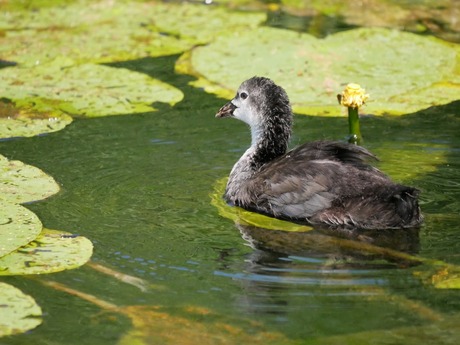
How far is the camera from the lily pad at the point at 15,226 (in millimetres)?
6874

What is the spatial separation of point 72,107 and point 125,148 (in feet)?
3.18

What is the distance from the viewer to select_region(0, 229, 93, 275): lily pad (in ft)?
21.6

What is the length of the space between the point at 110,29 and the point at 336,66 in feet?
10.1

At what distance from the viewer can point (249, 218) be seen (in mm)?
7801

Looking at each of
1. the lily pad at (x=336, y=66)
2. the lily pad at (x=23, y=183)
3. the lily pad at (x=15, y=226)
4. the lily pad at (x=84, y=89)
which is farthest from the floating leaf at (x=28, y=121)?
the lily pad at (x=15, y=226)

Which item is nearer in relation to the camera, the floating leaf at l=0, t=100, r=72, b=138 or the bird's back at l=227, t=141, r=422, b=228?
the bird's back at l=227, t=141, r=422, b=228

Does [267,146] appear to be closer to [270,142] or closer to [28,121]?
[270,142]

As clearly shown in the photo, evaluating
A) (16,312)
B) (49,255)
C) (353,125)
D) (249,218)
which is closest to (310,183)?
(249,218)

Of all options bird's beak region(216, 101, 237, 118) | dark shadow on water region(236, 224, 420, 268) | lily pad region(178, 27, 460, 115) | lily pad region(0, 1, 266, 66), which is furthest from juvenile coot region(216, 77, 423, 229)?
lily pad region(0, 1, 266, 66)

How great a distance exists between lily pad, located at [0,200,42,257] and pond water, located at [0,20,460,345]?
0.19 meters

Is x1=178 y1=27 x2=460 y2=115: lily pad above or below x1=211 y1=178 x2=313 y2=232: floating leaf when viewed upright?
above

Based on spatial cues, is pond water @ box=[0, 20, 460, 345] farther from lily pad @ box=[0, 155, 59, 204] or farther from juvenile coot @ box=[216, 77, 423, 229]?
juvenile coot @ box=[216, 77, 423, 229]

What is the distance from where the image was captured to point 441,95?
32.7ft

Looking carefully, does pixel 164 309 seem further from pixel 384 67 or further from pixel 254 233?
pixel 384 67
